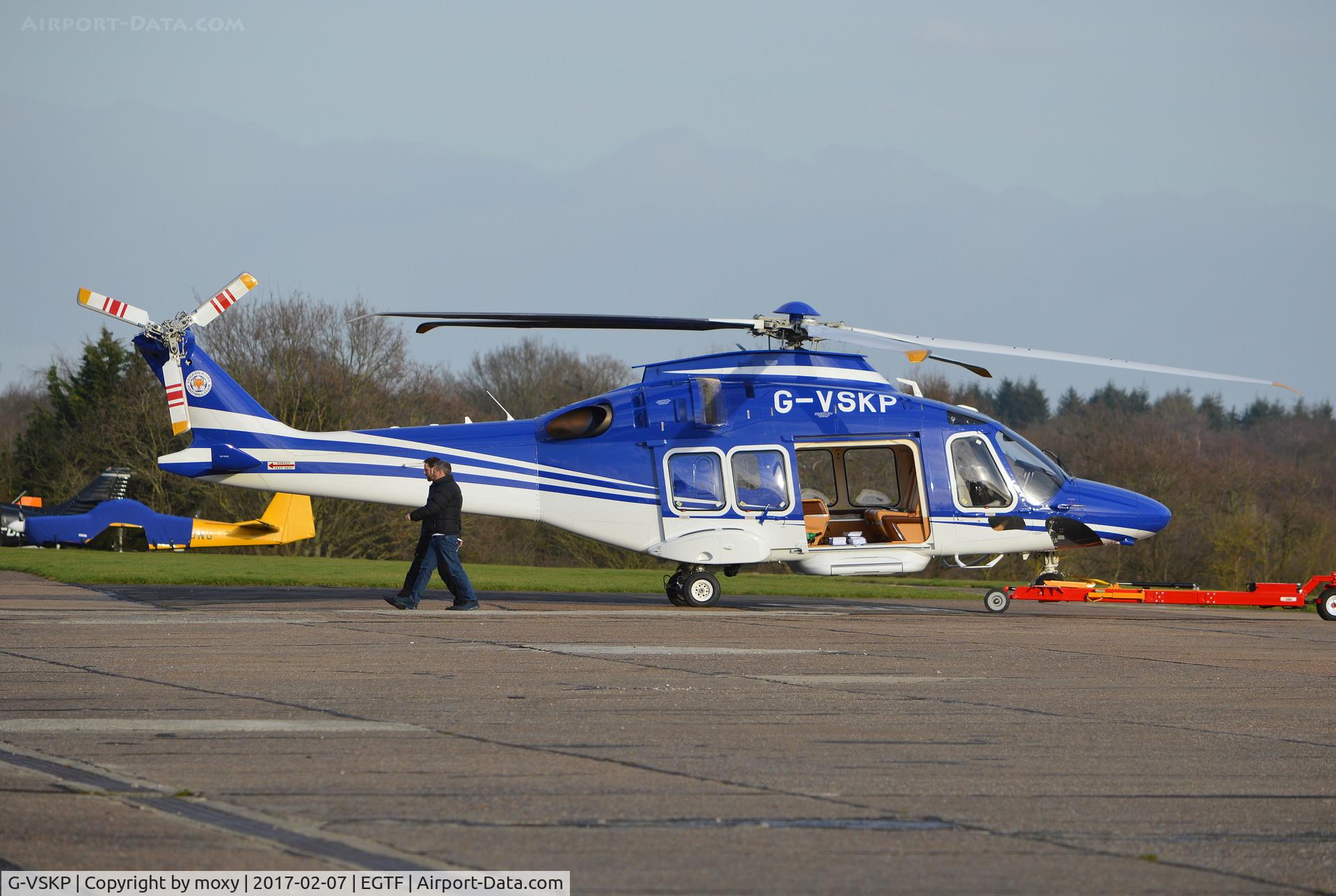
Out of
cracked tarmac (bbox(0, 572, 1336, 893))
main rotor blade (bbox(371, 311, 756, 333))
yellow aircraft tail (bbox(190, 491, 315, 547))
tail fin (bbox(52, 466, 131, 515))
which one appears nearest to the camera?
cracked tarmac (bbox(0, 572, 1336, 893))

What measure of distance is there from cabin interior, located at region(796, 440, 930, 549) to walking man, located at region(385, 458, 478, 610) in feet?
15.3

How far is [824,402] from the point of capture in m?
18.8

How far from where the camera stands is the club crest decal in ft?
60.0

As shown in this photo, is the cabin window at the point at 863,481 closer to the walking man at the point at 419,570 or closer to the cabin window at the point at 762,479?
the cabin window at the point at 762,479

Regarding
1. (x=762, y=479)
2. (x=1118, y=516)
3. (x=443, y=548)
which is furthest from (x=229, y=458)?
(x=1118, y=516)

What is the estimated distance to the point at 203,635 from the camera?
→ 13.4m

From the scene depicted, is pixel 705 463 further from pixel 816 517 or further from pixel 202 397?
pixel 202 397

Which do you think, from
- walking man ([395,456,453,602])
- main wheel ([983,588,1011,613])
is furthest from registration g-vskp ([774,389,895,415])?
walking man ([395,456,453,602])

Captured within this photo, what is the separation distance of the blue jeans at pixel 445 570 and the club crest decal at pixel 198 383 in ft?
13.0

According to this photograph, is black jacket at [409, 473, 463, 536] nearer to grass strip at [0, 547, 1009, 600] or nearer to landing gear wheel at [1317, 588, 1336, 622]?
grass strip at [0, 547, 1009, 600]

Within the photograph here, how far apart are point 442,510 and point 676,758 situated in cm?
1020

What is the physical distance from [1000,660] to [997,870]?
24.6 feet

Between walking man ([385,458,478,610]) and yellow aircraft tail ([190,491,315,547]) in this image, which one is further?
yellow aircraft tail ([190,491,315,547])

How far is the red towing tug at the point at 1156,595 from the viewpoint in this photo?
733 inches
